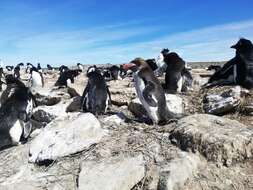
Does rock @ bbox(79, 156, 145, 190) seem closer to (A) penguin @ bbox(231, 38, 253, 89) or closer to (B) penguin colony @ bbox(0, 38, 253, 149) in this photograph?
(B) penguin colony @ bbox(0, 38, 253, 149)

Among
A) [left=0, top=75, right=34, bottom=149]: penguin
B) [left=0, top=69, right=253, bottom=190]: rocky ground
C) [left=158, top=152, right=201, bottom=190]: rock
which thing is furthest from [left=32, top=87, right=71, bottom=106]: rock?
[left=158, top=152, right=201, bottom=190]: rock

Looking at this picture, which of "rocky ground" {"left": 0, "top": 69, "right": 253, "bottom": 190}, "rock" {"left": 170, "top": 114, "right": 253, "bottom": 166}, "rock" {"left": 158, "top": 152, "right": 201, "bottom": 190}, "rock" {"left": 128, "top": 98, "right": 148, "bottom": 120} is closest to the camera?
"rock" {"left": 158, "top": 152, "right": 201, "bottom": 190}

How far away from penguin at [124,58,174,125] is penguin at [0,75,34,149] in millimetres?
2209

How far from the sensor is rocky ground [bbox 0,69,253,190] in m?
5.71

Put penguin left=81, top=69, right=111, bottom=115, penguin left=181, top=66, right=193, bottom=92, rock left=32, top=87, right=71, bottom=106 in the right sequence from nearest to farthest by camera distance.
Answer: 1. penguin left=81, top=69, right=111, bottom=115
2. penguin left=181, top=66, right=193, bottom=92
3. rock left=32, top=87, right=71, bottom=106

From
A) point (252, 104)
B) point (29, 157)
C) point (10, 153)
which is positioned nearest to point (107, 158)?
point (29, 157)

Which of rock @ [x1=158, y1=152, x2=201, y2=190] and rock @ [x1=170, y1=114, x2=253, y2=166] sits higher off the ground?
rock @ [x1=170, y1=114, x2=253, y2=166]

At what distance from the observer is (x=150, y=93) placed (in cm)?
761

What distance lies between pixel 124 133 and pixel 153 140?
1.83ft

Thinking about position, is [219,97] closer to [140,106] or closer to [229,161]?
[140,106]

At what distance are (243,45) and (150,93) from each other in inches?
137

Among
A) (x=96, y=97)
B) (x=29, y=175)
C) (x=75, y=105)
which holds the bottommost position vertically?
(x=29, y=175)

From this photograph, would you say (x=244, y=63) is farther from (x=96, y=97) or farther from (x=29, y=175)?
(x=29, y=175)

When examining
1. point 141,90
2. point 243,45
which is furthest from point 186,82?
point 141,90
